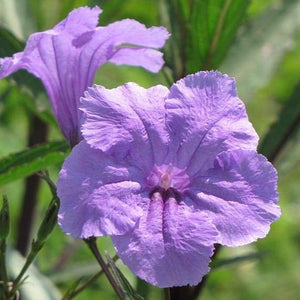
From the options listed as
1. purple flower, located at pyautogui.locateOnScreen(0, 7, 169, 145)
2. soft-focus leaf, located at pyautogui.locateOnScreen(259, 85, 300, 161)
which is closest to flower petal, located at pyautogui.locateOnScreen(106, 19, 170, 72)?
purple flower, located at pyautogui.locateOnScreen(0, 7, 169, 145)

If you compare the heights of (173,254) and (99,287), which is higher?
(173,254)

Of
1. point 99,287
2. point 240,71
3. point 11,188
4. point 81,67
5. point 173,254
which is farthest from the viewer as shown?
→ point 11,188

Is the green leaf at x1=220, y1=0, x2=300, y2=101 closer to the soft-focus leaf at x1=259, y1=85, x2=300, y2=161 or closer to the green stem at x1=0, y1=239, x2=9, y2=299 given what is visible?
the soft-focus leaf at x1=259, y1=85, x2=300, y2=161

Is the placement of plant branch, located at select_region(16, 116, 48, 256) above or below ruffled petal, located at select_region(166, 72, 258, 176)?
below

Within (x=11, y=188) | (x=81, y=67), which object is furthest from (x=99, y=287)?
(x=81, y=67)

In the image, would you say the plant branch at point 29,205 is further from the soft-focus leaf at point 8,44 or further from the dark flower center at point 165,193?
the dark flower center at point 165,193

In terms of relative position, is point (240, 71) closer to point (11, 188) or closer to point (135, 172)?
point (135, 172)
